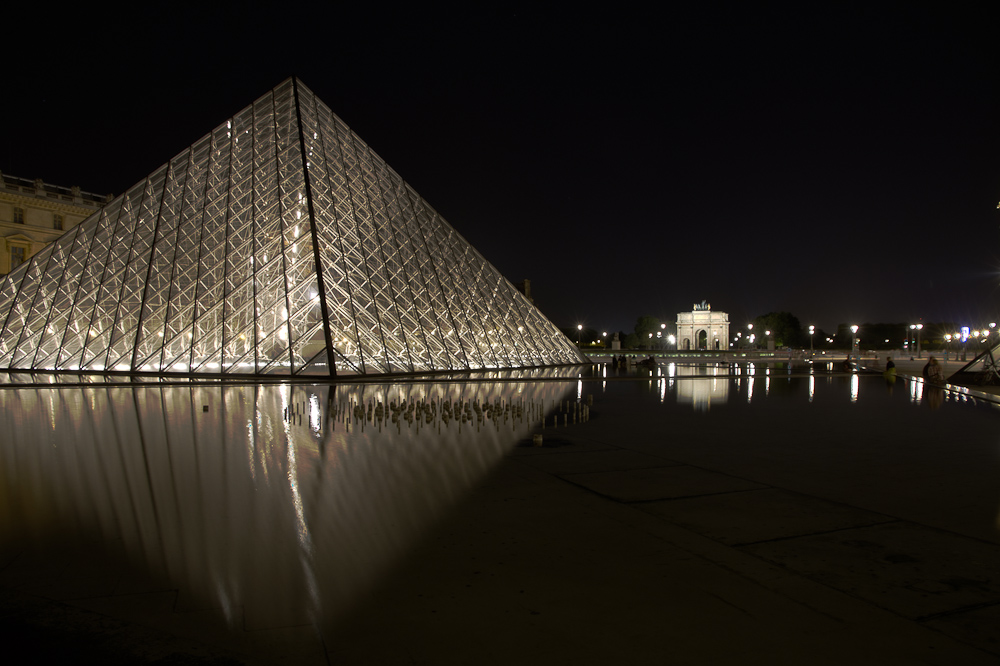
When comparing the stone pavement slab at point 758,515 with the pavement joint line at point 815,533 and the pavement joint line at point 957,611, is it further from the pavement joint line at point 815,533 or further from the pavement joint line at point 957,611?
the pavement joint line at point 957,611

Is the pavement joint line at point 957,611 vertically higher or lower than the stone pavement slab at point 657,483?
higher

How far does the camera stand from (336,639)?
9.80 feet

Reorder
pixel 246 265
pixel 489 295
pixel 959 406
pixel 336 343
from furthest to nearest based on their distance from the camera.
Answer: pixel 489 295, pixel 246 265, pixel 336 343, pixel 959 406

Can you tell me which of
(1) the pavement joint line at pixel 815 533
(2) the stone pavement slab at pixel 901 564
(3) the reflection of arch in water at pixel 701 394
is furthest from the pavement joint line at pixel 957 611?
(3) the reflection of arch in water at pixel 701 394

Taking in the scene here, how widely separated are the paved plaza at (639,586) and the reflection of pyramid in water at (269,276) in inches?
656

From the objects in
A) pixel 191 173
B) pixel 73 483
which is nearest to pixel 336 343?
pixel 191 173

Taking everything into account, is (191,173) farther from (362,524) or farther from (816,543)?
(816,543)

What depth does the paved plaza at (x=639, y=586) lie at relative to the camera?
2916mm

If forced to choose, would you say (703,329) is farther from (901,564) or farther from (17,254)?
(901,564)

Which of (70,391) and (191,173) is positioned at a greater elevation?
(191,173)

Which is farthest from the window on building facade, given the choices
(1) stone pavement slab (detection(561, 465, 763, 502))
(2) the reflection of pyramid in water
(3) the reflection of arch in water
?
(1) stone pavement slab (detection(561, 465, 763, 502))

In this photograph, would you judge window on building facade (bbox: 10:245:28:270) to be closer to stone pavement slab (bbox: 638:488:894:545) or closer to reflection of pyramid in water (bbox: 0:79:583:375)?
reflection of pyramid in water (bbox: 0:79:583:375)

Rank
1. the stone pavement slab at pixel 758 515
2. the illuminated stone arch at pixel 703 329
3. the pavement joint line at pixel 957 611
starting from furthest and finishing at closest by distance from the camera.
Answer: the illuminated stone arch at pixel 703 329
the stone pavement slab at pixel 758 515
the pavement joint line at pixel 957 611

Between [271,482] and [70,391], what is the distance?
13.9 meters
